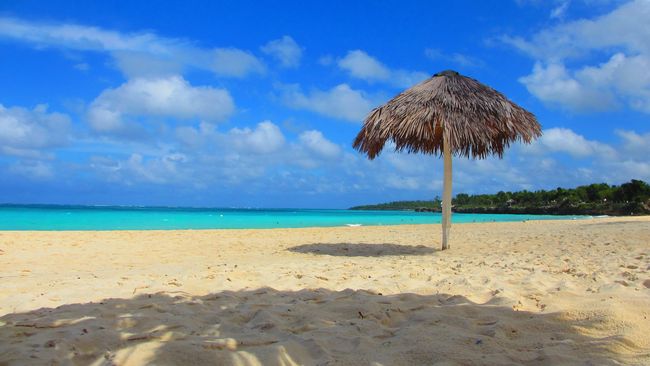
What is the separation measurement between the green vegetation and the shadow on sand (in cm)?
5316

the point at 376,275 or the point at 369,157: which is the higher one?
the point at 369,157

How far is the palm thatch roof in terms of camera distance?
8109 millimetres

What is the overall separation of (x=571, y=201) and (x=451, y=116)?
65.4m

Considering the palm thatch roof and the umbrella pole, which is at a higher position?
the palm thatch roof

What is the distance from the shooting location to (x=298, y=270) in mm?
5805

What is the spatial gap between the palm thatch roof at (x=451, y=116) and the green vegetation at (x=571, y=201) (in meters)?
47.6

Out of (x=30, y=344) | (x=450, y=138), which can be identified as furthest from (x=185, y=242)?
(x=30, y=344)

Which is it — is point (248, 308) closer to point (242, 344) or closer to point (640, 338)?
point (242, 344)

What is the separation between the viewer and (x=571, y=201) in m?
64.8

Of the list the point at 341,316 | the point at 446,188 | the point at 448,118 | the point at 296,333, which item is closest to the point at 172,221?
the point at 446,188

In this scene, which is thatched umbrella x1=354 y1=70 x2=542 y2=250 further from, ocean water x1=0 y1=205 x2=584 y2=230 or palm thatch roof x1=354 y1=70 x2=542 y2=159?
ocean water x1=0 y1=205 x2=584 y2=230

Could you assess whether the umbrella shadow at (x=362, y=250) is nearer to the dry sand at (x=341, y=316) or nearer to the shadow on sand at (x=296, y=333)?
the dry sand at (x=341, y=316)

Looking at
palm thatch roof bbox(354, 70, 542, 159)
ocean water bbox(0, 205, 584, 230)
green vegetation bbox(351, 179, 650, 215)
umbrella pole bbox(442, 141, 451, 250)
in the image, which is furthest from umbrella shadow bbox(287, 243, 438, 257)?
green vegetation bbox(351, 179, 650, 215)

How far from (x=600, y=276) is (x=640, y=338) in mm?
2411
